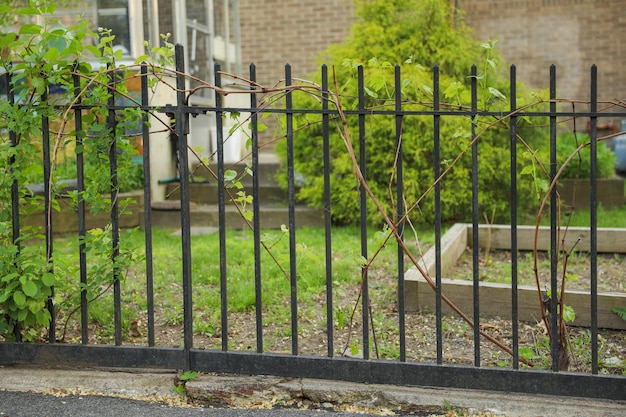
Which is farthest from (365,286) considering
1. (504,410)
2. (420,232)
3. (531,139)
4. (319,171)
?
(531,139)

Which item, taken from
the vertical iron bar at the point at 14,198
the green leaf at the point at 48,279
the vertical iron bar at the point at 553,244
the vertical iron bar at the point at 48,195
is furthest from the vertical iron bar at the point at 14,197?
the vertical iron bar at the point at 553,244

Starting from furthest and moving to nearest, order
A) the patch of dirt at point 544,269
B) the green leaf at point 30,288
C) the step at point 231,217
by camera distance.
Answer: the step at point 231,217, the patch of dirt at point 544,269, the green leaf at point 30,288

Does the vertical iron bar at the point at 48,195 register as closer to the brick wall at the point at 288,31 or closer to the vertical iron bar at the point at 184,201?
the vertical iron bar at the point at 184,201

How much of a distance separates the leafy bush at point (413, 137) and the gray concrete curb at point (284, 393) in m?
4.13

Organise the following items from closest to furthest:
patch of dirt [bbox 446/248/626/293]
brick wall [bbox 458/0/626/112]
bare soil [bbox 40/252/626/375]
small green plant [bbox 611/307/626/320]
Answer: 1. bare soil [bbox 40/252/626/375]
2. small green plant [bbox 611/307/626/320]
3. patch of dirt [bbox 446/248/626/293]
4. brick wall [bbox 458/0/626/112]

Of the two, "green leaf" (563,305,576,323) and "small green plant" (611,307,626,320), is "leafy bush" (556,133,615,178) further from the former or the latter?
"green leaf" (563,305,576,323)

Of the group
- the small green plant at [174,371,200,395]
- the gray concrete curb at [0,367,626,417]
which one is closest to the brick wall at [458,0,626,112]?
the gray concrete curb at [0,367,626,417]

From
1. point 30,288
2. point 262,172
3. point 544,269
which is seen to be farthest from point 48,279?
point 262,172

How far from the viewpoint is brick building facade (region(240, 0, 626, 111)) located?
13.2 metres

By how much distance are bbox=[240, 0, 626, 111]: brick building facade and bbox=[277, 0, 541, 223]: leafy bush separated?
490 centimetres

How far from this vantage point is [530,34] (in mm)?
13328

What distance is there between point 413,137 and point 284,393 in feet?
15.1

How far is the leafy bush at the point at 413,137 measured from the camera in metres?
7.71

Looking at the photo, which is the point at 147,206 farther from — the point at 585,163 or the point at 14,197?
the point at 585,163
